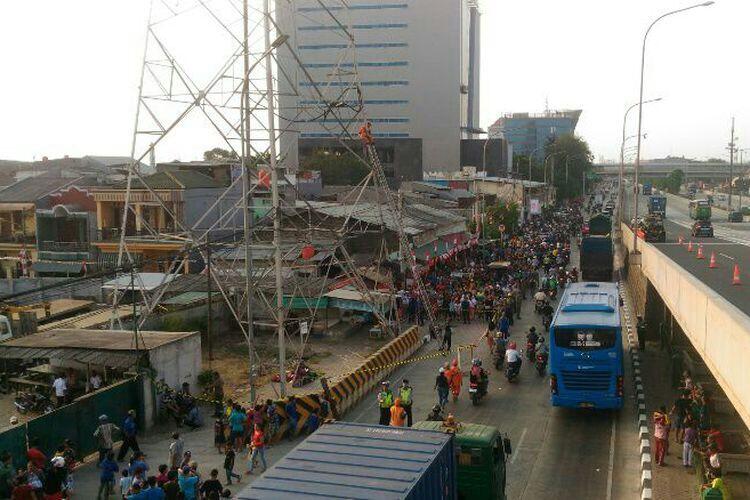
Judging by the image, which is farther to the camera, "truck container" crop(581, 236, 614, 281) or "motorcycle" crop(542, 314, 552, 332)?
"truck container" crop(581, 236, 614, 281)

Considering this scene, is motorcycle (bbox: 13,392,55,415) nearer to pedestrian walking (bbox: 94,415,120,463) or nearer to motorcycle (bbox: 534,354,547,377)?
pedestrian walking (bbox: 94,415,120,463)

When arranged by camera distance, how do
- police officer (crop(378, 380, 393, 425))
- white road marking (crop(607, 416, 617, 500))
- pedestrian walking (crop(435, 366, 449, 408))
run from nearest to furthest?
1. white road marking (crop(607, 416, 617, 500))
2. police officer (crop(378, 380, 393, 425))
3. pedestrian walking (crop(435, 366, 449, 408))

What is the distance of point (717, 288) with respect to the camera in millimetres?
18578

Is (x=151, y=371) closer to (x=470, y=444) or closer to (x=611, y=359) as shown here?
(x=470, y=444)

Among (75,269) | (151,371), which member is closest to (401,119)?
(75,269)

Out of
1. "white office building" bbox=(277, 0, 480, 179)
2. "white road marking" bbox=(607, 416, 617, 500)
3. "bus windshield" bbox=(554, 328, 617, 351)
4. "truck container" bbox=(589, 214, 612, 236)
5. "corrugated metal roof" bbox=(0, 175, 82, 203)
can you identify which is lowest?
"white road marking" bbox=(607, 416, 617, 500)

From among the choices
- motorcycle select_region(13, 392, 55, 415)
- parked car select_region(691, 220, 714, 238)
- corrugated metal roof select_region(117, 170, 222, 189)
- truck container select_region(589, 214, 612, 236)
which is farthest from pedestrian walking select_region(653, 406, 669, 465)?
truck container select_region(589, 214, 612, 236)

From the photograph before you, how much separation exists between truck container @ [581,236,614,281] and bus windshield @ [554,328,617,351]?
22.0 meters

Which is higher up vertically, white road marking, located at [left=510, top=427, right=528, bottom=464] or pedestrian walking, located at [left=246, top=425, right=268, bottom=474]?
pedestrian walking, located at [left=246, top=425, right=268, bottom=474]

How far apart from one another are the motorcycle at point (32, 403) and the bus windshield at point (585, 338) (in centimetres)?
1305

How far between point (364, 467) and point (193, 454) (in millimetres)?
8650

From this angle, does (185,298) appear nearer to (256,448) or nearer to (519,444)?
(256,448)

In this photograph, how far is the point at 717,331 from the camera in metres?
11.9

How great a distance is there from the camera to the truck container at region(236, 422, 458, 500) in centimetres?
810
